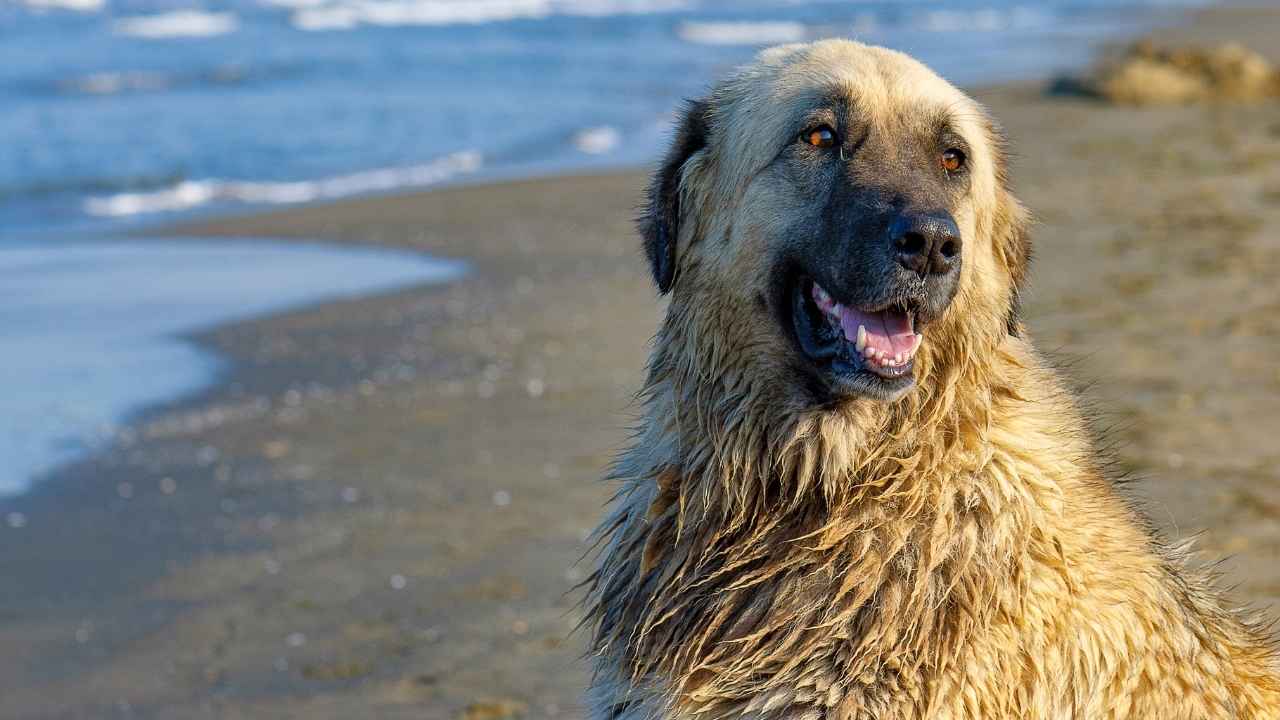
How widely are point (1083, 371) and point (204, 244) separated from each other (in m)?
7.58

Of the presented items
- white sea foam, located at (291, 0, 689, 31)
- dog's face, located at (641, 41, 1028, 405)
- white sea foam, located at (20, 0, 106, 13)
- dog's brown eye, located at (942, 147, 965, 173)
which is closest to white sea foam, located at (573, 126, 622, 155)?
dog's face, located at (641, 41, 1028, 405)

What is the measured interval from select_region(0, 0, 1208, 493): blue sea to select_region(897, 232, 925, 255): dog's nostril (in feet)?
5.29

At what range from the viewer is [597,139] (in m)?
17.4

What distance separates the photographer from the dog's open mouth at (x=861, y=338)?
3.55 m

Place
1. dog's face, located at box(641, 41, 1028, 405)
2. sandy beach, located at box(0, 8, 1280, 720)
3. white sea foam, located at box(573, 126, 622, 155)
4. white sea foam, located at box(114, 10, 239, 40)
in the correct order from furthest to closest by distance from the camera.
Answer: white sea foam, located at box(114, 10, 239, 40)
white sea foam, located at box(573, 126, 622, 155)
sandy beach, located at box(0, 8, 1280, 720)
dog's face, located at box(641, 41, 1028, 405)

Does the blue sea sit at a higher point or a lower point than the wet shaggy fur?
lower

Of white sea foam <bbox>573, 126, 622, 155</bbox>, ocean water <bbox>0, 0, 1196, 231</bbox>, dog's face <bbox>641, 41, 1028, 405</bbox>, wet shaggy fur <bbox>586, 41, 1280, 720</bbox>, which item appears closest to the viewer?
wet shaggy fur <bbox>586, 41, 1280, 720</bbox>

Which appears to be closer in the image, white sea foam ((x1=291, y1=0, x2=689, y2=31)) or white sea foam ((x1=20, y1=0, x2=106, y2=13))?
white sea foam ((x1=291, y1=0, x2=689, y2=31))

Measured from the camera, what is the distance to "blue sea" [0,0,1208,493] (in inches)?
371

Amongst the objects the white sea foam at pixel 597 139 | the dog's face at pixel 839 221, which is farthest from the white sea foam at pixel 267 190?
the dog's face at pixel 839 221

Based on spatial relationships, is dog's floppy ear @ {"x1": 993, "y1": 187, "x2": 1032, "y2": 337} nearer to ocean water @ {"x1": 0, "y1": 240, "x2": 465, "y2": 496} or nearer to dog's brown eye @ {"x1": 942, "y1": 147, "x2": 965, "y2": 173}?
dog's brown eye @ {"x1": 942, "y1": 147, "x2": 965, "y2": 173}

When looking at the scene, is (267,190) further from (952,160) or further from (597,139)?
(952,160)

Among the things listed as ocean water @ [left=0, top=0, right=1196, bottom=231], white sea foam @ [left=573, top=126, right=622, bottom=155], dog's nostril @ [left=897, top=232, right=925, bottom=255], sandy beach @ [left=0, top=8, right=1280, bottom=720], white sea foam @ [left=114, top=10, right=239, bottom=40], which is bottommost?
white sea foam @ [left=114, top=10, right=239, bottom=40]

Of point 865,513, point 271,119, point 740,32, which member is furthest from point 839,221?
point 740,32
